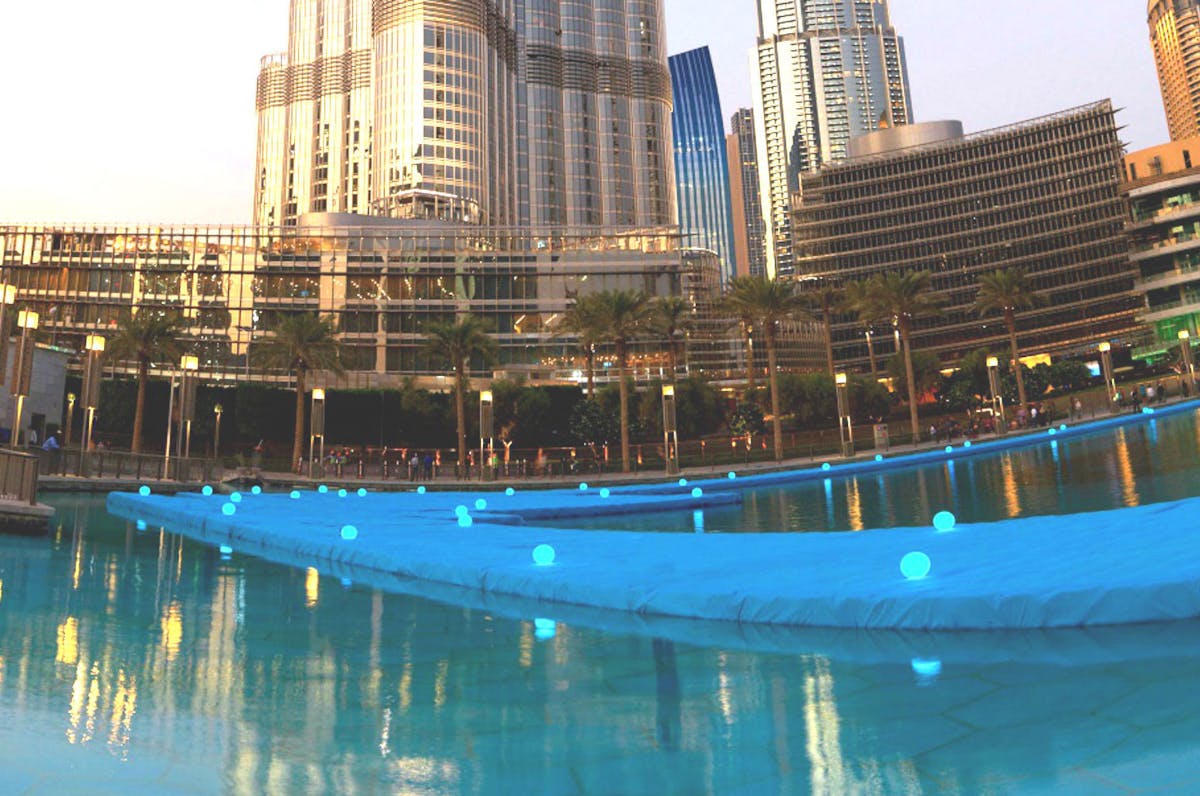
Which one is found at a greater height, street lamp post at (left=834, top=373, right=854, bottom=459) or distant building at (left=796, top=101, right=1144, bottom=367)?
distant building at (left=796, top=101, right=1144, bottom=367)

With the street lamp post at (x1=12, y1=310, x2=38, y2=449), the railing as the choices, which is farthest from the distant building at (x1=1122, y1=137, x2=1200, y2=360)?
the railing

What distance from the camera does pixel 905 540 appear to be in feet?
35.4

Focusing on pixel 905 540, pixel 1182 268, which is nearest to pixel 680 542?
pixel 905 540

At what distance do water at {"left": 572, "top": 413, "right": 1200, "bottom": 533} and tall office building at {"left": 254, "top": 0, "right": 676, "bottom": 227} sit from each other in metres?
116

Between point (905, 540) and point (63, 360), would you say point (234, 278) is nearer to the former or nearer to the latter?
point (63, 360)

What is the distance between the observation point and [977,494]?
72.0ft

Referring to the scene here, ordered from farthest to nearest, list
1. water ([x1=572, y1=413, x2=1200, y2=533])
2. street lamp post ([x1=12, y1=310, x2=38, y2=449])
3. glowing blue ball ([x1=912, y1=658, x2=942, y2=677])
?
street lamp post ([x1=12, y1=310, x2=38, y2=449]) → water ([x1=572, y1=413, x2=1200, y2=533]) → glowing blue ball ([x1=912, y1=658, x2=942, y2=677])

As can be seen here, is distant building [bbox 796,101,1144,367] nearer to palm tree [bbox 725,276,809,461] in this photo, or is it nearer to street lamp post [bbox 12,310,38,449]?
palm tree [bbox 725,276,809,461]

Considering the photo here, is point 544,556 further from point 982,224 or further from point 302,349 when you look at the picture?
point 982,224

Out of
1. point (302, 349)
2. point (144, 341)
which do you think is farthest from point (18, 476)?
point (144, 341)

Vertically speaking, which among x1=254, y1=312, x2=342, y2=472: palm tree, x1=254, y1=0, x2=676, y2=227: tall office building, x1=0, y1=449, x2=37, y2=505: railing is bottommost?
x1=0, y1=449, x2=37, y2=505: railing

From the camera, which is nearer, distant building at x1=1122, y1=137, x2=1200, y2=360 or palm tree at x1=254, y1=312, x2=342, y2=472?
palm tree at x1=254, y1=312, x2=342, y2=472

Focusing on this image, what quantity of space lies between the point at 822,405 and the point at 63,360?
5985cm

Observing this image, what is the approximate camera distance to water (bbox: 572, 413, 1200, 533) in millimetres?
17406
